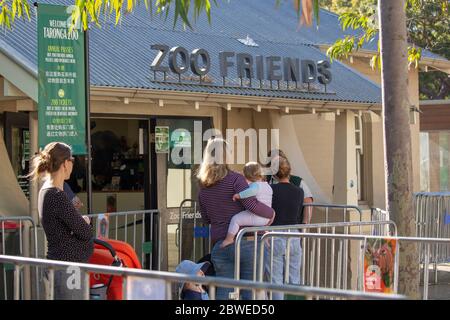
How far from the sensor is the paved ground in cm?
1221

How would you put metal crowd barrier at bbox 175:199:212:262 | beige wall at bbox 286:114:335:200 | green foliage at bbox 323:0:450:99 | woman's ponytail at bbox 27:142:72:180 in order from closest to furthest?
woman's ponytail at bbox 27:142:72:180, green foliage at bbox 323:0:450:99, metal crowd barrier at bbox 175:199:212:262, beige wall at bbox 286:114:335:200

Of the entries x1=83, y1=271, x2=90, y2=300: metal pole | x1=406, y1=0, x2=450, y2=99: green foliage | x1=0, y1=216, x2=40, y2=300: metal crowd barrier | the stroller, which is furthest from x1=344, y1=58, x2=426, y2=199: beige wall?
x1=83, y1=271, x2=90, y2=300: metal pole

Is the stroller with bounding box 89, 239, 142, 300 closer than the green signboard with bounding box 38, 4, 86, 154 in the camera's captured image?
Yes

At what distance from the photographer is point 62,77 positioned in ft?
29.3

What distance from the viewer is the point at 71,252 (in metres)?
6.78

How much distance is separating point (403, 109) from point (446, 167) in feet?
59.9

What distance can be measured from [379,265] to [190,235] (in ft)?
17.0

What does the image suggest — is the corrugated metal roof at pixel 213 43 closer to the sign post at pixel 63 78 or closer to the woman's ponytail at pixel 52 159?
the sign post at pixel 63 78

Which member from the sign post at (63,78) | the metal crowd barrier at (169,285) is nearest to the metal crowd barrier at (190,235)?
the sign post at (63,78)

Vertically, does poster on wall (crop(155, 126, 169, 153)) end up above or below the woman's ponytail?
above

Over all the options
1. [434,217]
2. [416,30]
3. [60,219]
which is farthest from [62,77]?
[416,30]

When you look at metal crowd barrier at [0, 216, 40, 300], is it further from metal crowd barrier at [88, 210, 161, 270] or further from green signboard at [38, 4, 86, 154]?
metal crowd barrier at [88, 210, 161, 270]

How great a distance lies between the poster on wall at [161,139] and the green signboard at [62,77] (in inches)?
125

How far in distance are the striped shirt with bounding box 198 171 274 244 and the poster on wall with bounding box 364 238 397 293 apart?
5.73 feet
